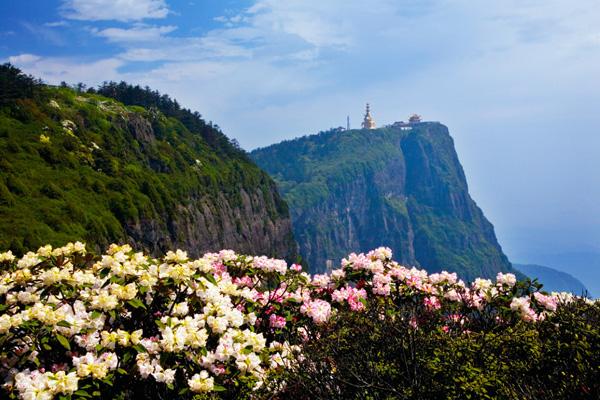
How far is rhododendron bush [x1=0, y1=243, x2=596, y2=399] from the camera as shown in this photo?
19.4ft

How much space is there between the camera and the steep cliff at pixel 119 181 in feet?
162

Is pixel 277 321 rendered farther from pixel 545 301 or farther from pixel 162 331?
pixel 545 301

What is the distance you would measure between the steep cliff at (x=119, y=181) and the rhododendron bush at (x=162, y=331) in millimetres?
37482

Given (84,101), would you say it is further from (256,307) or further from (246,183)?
(256,307)

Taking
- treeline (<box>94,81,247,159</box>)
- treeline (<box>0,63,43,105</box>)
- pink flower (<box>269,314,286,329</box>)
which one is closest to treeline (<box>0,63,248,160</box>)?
treeline (<box>94,81,247,159</box>)

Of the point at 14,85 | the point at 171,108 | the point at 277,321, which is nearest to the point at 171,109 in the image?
the point at 171,108

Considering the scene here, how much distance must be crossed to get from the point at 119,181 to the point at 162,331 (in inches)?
2510

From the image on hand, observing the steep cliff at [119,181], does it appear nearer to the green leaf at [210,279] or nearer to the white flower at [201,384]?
the green leaf at [210,279]

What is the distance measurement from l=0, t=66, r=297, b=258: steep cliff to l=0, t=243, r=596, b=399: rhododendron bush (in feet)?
123

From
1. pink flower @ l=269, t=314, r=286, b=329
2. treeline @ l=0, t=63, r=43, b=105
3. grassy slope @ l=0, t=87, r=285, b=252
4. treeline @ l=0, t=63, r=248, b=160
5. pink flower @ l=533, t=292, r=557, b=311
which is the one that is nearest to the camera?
pink flower @ l=269, t=314, r=286, b=329

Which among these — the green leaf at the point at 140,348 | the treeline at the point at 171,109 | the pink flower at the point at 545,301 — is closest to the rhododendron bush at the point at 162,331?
the green leaf at the point at 140,348

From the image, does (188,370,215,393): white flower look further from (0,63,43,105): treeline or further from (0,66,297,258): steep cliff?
(0,63,43,105): treeline

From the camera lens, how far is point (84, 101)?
86.4m

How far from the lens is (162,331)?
20.4 ft
